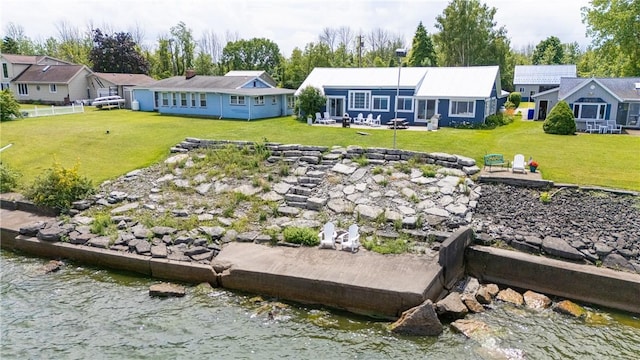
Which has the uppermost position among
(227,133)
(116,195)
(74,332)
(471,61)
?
(471,61)

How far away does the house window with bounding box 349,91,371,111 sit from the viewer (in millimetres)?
28312

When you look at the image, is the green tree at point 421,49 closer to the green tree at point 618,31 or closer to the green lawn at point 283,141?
the green tree at point 618,31

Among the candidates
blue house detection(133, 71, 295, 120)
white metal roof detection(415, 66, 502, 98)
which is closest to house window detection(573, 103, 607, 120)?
white metal roof detection(415, 66, 502, 98)

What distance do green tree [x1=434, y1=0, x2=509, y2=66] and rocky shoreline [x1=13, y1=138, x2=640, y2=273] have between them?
3688 centimetres

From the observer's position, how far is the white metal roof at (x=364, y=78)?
91.4 ft

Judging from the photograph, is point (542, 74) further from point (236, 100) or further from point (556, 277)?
point (556, 277)

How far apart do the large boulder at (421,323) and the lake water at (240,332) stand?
13 cm

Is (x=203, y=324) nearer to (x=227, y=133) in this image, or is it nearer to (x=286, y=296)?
(x=286, y=296)

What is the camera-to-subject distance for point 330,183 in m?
14.1

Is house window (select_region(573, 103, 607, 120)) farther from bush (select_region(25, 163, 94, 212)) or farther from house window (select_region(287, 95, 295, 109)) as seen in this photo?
bush (select_region(25, 163, 94, 212))

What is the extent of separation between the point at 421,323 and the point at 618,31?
39438 millimetres

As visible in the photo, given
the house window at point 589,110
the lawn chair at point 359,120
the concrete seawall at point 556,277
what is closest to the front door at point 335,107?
the lawn chair at point 359,120

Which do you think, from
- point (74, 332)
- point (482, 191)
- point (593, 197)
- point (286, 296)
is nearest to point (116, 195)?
point (74, 332)

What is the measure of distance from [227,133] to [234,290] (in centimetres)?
1338
